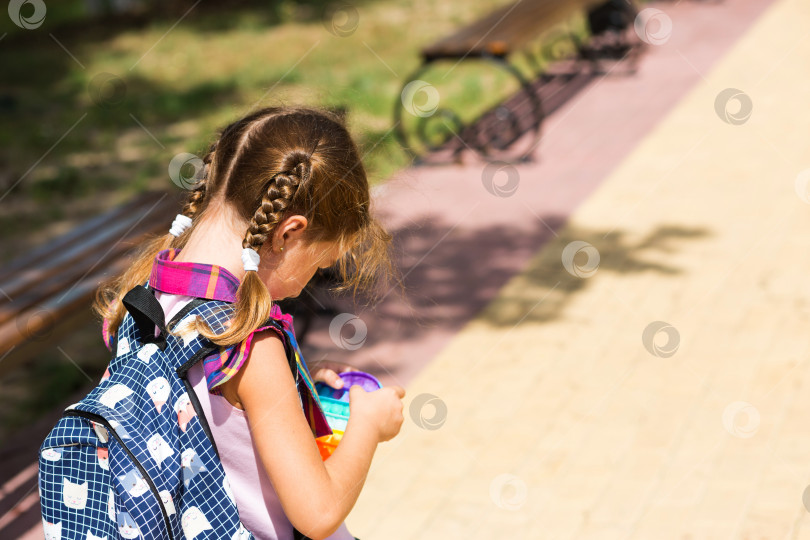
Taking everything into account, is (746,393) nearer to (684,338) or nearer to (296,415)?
(684,338)

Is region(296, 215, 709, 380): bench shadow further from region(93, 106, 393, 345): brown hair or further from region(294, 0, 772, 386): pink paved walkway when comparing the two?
region(93, 106, 393, 345): brown hair

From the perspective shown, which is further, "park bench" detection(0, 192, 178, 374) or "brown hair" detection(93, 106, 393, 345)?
"park bench" detection(0, 192, 178, 374)

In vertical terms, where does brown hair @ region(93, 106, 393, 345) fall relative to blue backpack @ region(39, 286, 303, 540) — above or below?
above

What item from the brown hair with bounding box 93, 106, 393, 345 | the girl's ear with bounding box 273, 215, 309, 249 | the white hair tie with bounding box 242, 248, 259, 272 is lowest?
the white hair tie with bounding box 242, 248, 259, 272

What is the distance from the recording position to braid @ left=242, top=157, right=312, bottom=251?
1561 mm

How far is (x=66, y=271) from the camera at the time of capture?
3.48 metres

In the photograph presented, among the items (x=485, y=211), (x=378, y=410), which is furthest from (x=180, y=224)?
(x=485, y=211)

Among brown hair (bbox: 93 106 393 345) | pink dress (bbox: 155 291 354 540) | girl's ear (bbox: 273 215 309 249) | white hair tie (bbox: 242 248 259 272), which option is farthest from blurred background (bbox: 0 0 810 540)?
pink dress (bbox: 155 291 354 540)

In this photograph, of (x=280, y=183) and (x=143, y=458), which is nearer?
(x=143, y=458)

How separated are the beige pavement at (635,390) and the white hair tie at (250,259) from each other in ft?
5.12

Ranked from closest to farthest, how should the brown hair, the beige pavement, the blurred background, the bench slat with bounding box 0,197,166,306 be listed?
the brown hair < the beige pavement < the blurred background < the bench slat with bounding box 0,197,166,306

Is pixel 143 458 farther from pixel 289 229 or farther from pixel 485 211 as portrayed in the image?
pixel 485 211

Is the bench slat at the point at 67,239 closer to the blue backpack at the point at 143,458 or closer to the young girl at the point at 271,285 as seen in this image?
the young girl at the point at 271,285

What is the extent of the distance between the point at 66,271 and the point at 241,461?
2.24 m
